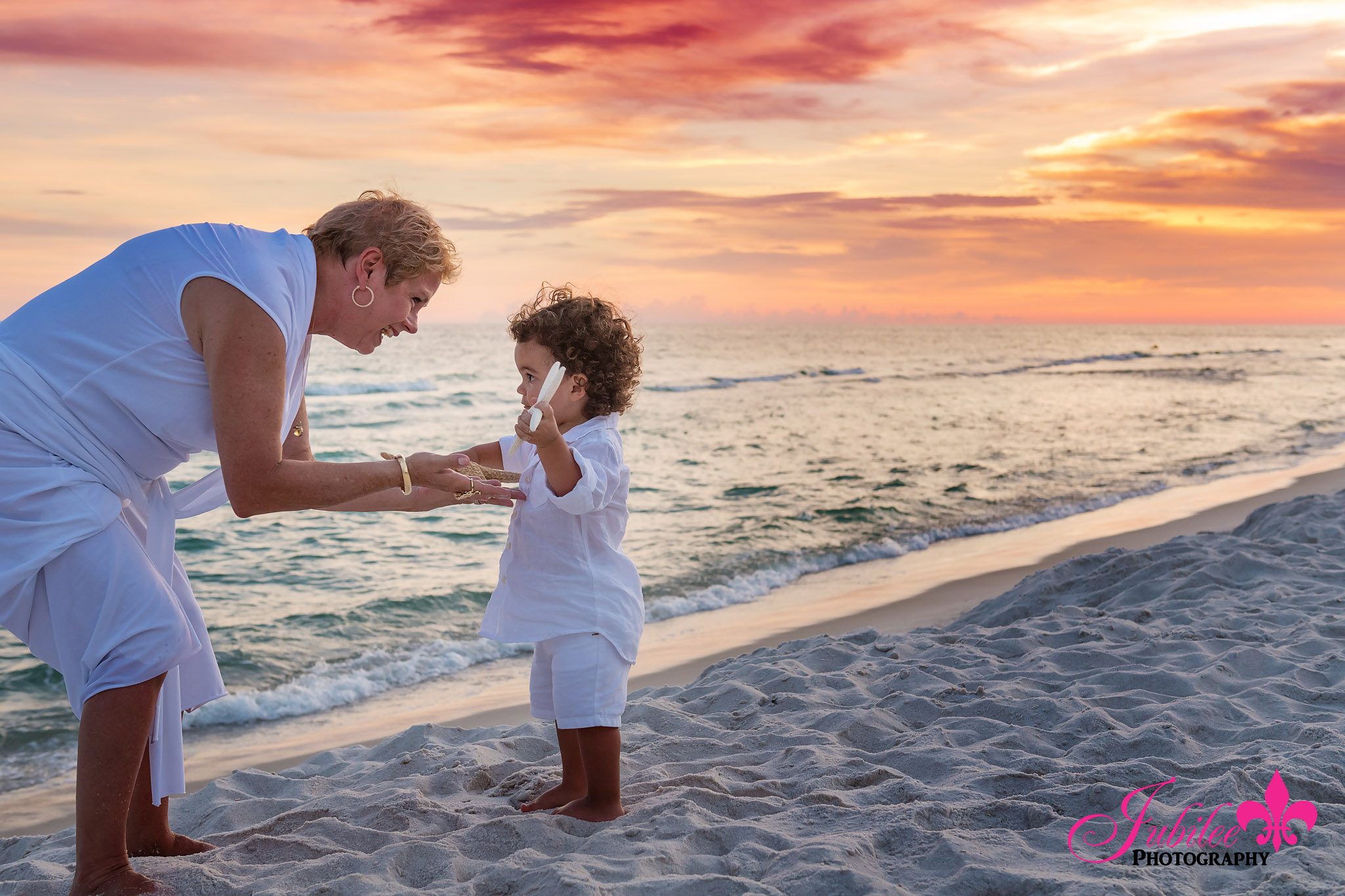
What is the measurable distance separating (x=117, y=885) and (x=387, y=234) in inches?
73.7

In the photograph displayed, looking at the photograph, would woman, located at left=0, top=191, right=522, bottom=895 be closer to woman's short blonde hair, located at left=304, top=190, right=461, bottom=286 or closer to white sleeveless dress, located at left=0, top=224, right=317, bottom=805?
white sleeveless dress, located at left=0, top=224, right=317, bottom=805

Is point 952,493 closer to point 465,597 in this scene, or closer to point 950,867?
point 465,597

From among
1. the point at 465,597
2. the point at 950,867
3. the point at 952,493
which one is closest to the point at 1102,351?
the point at 952,493

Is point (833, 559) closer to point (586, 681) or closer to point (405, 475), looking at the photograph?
point (586, 681)

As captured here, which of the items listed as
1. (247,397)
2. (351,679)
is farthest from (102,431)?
(351,679)

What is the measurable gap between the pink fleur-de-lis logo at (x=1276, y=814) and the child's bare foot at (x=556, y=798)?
6.59ft

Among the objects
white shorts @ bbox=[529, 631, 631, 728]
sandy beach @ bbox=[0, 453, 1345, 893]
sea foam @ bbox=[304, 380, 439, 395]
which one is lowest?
sandy beach @ bbox=[0, 453, 1345, 893]

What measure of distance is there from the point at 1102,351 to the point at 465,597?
60.3 metres

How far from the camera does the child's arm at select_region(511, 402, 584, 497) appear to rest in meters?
2.63

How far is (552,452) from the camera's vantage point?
8.75ft

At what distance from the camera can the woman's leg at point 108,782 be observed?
234 centimetres

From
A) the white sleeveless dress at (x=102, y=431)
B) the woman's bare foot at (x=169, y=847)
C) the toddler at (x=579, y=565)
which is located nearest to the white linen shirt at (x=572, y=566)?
the toddler at (x=579, y=565)

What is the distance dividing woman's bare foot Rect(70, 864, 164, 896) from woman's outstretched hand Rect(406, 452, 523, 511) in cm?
121

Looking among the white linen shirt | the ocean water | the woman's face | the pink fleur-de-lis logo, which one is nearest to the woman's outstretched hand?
the white linen shirt
